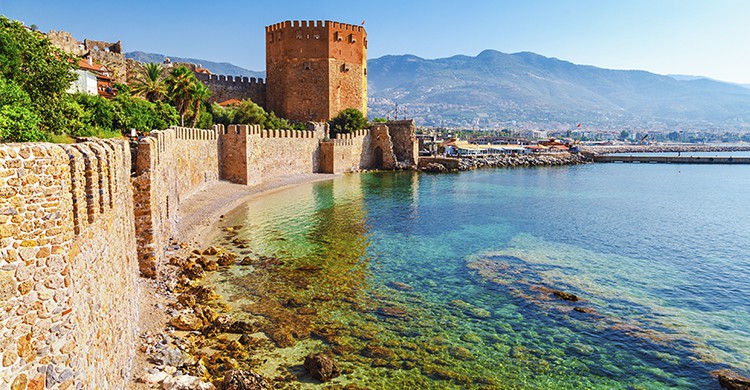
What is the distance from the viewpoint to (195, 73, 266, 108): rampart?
3691 centimetres

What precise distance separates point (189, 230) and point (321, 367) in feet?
30.6

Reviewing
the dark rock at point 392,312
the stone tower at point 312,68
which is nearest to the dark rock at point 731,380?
the dark rock at point 392,312

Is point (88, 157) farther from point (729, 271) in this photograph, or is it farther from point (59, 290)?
point (729, 271)

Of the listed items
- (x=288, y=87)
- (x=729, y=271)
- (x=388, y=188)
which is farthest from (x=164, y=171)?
(x=288, y=87)

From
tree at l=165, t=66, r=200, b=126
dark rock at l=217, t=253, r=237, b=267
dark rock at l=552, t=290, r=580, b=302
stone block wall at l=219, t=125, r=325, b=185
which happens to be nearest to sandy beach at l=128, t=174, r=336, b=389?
stone block wall at l=219, t=125, r=325, b=185

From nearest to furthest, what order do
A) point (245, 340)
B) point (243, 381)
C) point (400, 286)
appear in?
point (243, 381) < point (245, 340) < point (400, 286)

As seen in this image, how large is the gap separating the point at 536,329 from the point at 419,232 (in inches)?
336

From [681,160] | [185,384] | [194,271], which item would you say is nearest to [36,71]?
[194,271]

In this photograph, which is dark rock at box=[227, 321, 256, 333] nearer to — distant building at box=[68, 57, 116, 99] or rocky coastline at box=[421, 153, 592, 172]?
distant building at box=[68, 57, 116, 99]

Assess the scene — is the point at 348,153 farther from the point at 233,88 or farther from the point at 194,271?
the point at 194,271

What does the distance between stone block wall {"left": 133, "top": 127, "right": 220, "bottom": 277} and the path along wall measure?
3975 mm

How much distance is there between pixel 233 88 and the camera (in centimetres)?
3781

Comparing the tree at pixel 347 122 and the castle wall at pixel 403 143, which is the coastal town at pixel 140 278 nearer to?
the tree at pixel 347 122

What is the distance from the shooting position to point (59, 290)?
3.91 meters
